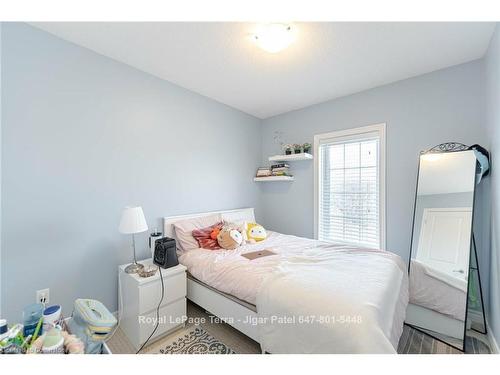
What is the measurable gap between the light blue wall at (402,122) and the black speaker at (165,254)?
6.79ft

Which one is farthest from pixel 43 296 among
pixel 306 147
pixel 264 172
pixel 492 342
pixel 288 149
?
pixel 492 342

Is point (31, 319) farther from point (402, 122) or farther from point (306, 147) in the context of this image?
point (402, 122)

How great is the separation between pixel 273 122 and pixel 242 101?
824 millimetres

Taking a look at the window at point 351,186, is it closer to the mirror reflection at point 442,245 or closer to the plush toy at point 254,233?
the mirror reflection at point 442,245

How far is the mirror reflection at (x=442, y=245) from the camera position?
1806mm

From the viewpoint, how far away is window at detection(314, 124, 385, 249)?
271 cm

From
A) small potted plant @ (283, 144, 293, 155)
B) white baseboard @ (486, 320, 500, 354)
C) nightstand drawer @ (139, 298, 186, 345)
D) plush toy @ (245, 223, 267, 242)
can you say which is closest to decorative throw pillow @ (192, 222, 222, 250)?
plush toy @ (245, 223, 267, 242)

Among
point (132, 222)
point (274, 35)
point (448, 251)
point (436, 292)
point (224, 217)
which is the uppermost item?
point (274, 35)

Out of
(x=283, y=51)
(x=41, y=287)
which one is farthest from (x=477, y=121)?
(x=41, y=287)

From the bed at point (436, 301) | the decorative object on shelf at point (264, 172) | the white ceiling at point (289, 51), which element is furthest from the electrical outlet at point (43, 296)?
the bed at point (436, 301)

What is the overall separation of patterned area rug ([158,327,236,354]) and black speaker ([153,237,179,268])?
2.00 feet

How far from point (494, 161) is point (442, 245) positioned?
0.83 metres

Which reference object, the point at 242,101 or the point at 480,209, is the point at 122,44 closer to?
the point at 242,101

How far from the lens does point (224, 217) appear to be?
2.96 m
